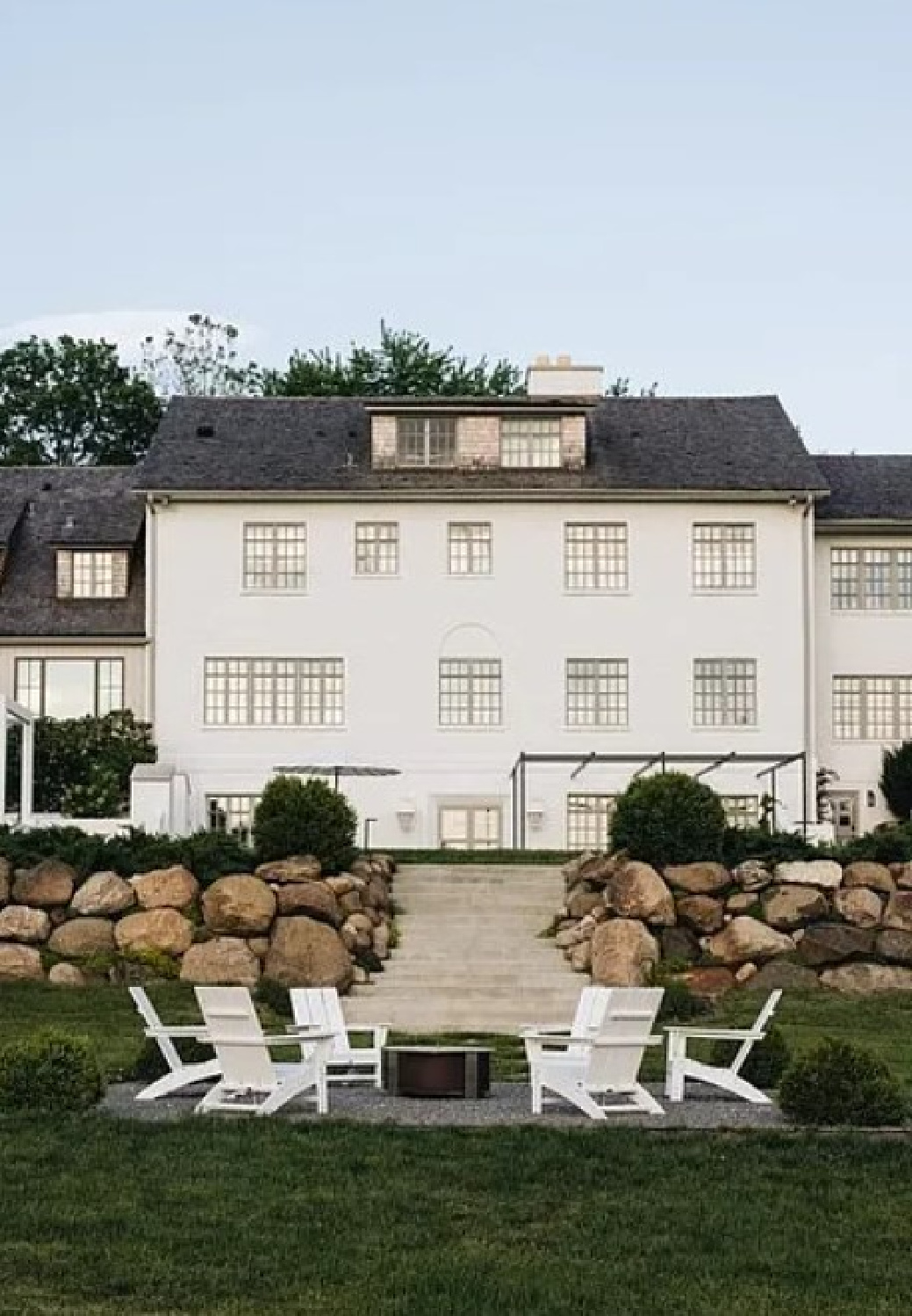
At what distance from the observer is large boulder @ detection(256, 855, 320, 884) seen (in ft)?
90.8

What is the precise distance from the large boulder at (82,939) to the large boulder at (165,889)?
1.90 feet

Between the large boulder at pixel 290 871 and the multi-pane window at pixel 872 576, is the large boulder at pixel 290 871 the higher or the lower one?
the lower one

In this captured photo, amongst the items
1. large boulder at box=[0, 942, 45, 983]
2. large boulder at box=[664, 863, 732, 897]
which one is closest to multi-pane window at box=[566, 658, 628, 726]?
large boulder at box=[664, 863, 732, 897]

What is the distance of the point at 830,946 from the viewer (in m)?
27.1

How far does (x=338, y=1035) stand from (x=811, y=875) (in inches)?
→ 466

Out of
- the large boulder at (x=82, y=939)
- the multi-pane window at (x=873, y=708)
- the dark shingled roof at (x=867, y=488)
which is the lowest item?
the large boulder at (x=82, y=939)

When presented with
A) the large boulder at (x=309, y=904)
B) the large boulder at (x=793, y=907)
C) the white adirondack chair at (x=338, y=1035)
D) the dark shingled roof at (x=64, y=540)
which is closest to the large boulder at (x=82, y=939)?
the large boulder at (x=309, y=904)

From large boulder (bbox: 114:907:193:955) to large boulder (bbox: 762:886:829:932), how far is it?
694 cm

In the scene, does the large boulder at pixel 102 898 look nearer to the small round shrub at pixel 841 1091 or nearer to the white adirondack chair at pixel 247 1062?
the white adirondack chair at pixel 247 1062

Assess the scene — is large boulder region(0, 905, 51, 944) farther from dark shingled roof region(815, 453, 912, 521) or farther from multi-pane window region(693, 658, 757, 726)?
dark shingled roof region(815, 453, 912, 521)

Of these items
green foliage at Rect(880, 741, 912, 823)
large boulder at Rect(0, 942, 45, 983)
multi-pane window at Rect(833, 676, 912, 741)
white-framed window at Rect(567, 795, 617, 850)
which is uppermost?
multi-pane window at Rect(833, 676, 912, 741)

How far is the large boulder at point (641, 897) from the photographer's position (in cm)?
2756

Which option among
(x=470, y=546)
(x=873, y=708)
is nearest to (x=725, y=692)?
(x=873, y=708)

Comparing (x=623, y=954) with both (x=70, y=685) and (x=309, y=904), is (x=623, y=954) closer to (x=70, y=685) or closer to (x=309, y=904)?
(x=309, y=904)
